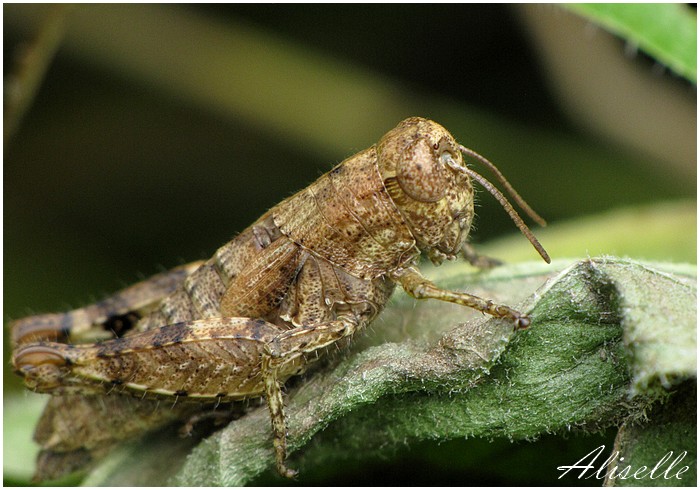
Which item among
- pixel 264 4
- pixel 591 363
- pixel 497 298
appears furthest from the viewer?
pixel 264 4

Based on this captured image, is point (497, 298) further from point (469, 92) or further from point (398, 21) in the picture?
point (398, 21)

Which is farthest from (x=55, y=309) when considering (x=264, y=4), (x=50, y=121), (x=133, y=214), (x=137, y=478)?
(x=264, y=4)

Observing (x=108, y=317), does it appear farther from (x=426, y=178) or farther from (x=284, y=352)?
(x=426, y=178)

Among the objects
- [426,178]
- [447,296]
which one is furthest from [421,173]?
[447,296]

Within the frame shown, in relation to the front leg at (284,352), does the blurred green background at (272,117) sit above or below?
above
